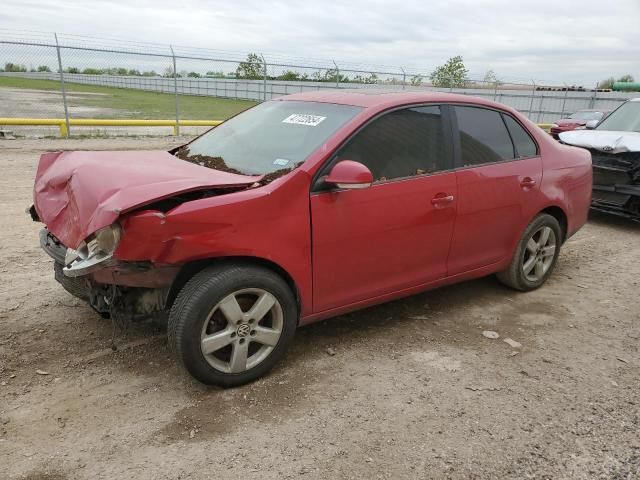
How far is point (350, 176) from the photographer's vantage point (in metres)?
3.04

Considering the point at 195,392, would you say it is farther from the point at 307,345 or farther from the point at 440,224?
the point at 440,224

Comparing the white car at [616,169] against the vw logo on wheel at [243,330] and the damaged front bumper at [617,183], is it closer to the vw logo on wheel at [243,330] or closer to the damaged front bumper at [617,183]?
the damaged front bumper at [617,183]

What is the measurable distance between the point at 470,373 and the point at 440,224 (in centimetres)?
103

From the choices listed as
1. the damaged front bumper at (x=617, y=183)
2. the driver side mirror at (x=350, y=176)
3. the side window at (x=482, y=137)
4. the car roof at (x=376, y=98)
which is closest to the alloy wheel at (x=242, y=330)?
the driver side mirror at (x=350, y=176)

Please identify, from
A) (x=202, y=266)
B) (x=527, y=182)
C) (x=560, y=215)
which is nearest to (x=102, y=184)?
(x=202, y=266)

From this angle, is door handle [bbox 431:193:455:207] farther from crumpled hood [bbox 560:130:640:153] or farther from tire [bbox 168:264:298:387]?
crumpled hood [bbox 560:130:640:153]

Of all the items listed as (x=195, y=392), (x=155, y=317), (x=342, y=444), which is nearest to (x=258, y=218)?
(x=155, y=317)

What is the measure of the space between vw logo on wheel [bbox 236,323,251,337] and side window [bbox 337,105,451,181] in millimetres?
1163

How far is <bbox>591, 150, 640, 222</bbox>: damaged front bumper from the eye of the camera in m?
6.80

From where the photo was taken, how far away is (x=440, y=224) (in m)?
3.73

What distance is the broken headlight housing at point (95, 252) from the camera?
272 centimetres

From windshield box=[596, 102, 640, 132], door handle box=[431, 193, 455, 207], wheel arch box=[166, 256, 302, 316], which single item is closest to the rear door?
door handle box=[431, 193, 455, 207]

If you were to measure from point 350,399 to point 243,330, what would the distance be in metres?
0.73

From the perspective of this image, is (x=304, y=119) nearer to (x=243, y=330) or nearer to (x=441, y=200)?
(x=441, y=200)
